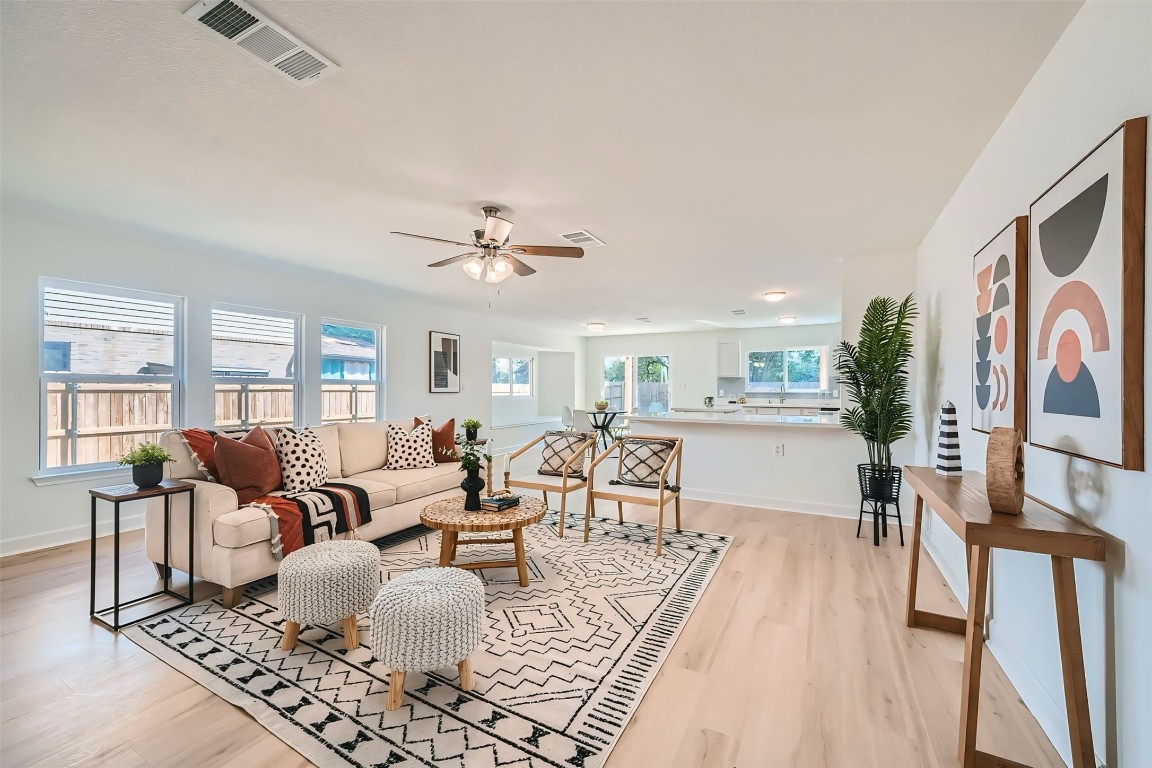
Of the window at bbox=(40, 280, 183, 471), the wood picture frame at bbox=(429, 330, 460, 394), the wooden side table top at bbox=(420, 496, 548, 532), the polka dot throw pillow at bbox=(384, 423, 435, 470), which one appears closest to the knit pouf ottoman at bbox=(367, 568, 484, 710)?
the wooden side table top at bbox=(420, 496, 548, 532)

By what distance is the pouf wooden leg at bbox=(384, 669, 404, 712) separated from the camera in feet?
5.99

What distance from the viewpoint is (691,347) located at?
1014 centimetres

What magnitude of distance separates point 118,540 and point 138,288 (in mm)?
2721

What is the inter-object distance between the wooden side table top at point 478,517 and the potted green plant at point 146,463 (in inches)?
55.9

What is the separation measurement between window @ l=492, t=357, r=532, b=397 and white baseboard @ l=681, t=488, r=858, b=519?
15.3 ft

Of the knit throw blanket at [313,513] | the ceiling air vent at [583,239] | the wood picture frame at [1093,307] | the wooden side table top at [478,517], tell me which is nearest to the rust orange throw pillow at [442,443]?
the knit throw blanket at [313,513]

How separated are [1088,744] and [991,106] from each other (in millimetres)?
2321

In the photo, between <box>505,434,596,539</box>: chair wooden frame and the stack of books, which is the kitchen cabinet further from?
the stack of books

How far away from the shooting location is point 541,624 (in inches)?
98.0

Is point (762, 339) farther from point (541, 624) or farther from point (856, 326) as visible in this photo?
point (541, 624)

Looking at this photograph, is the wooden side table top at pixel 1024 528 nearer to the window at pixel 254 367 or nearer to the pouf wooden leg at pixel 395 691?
the pouf wooden leg at pixel 395 691

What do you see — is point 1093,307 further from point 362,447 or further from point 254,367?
point 254,367

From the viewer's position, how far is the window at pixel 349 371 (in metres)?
5.69

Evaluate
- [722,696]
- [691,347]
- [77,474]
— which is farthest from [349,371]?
[691,347]
